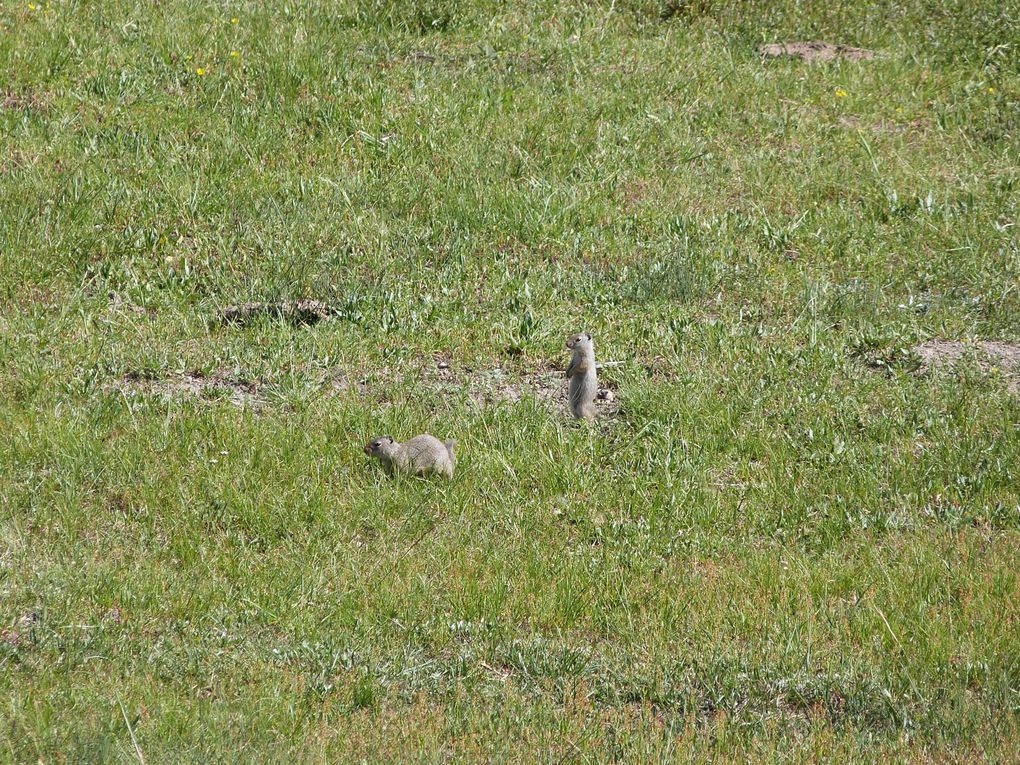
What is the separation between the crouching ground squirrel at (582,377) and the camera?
8727mm

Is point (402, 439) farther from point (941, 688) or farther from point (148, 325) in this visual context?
point (941, 688)

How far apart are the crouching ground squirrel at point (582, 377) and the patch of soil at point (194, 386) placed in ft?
7.31

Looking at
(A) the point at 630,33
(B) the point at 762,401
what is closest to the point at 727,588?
(B) the point at 762,401

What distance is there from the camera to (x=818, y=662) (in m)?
6.31

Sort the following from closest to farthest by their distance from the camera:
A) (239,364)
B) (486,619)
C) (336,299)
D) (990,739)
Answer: (990,739) < (486,619) < (239,364) < (336,299)

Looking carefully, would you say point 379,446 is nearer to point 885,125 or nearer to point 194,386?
point 194,386

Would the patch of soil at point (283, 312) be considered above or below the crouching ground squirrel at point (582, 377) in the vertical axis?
below

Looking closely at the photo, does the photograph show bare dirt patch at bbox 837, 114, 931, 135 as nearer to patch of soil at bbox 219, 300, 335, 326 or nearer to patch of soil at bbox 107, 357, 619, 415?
patch of soil at bbox 107, 357, 619, 415

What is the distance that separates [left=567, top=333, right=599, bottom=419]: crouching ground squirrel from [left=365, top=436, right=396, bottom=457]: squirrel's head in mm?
1459

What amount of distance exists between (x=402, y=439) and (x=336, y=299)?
7.16ft

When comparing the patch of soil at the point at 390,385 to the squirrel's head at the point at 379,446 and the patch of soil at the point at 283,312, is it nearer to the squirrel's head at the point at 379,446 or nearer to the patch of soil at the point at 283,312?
the patch of soil at the point at 283,312

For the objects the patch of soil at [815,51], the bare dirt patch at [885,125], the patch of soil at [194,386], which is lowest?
the patch of soil at [194,386]

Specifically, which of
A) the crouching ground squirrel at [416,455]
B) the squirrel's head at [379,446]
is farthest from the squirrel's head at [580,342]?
the squirrel's head at [379,446]

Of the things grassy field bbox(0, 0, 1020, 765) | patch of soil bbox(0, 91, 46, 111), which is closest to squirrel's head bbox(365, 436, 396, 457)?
grassy field bbox(0, 0, 1020, 765)
